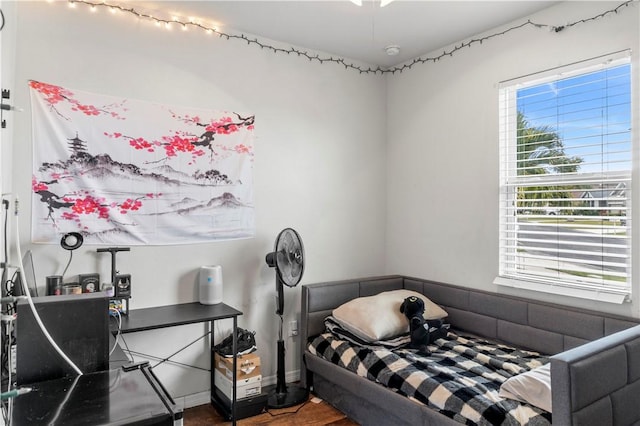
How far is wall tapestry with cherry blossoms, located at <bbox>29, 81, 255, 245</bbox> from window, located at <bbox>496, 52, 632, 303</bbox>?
193 centimetres

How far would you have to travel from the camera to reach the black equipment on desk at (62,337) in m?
1.50

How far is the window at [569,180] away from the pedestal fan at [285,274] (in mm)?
1471

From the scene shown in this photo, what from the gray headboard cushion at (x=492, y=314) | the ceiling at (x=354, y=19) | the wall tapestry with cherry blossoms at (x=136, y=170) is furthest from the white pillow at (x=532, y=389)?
the ceiling at (x=354, y=19)

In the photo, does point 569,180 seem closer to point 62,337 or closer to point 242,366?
point 242,366

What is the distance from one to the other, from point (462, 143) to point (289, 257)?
1617 mm

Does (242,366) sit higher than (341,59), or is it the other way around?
(341,59)

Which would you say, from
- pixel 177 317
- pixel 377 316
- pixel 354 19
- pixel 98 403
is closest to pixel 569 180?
pixel 377 316

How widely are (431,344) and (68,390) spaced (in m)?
2.21

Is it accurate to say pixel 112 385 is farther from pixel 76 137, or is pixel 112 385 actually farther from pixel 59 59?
pixel 59 59

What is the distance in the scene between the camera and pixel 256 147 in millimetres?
3295

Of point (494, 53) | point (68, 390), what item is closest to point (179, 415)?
point (68, 390)

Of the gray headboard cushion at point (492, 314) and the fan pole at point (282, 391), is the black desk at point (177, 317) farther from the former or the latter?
the gray headboard cushion at point (492, 314)

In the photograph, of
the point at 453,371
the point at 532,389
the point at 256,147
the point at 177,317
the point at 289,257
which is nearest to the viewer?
the point at 532,389

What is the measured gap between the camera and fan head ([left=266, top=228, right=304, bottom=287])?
3037 millimetres
